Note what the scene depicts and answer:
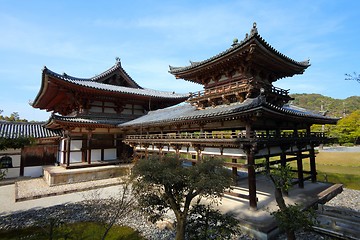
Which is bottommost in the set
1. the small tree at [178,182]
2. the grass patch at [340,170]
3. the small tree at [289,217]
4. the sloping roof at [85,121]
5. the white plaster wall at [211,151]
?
the grass patch at [340,170]

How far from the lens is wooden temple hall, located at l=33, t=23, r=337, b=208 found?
995 cm

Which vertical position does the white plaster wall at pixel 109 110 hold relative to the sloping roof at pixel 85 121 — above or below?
above

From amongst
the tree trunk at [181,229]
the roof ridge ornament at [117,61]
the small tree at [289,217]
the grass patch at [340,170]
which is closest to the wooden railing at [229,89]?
the small tree at [289,217]

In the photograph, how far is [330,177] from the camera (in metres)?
21.3

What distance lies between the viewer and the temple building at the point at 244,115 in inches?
373

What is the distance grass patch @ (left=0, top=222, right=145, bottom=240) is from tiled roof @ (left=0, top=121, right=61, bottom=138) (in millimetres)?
13797

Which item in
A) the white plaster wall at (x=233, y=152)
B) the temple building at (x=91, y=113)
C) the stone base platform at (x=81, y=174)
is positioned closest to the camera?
the white plaster wall at (x=233, y=152)

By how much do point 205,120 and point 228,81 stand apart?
3853 mm

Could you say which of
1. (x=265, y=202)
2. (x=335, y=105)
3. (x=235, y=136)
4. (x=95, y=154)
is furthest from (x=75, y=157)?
(x=335, y=105)

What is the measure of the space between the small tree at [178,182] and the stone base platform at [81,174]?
8.08 metres

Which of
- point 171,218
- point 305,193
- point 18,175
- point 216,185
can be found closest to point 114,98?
point 18,175

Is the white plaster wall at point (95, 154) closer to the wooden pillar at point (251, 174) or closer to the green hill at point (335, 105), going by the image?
the wooden pillar at point (251, 174)

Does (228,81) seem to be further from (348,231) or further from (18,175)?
(18,175)

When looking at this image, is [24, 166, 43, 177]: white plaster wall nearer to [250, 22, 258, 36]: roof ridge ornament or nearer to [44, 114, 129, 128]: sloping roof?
[44, 114, 129, 128]: sloping roof
